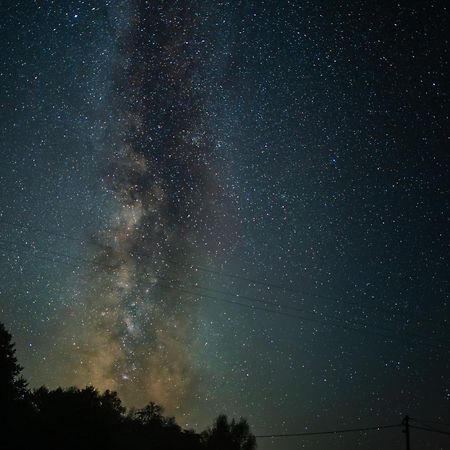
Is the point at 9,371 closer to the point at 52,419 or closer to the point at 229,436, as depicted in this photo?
the point at 52,419

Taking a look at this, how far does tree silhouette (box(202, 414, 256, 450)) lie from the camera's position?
158 ft

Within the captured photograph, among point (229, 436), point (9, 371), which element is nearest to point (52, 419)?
point (9, 371)

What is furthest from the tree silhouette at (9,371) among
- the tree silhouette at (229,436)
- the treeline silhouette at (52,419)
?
the tree silhouette at (229,436)

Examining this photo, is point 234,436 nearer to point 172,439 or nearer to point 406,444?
point 172,439

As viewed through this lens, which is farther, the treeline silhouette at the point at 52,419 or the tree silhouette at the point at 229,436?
the tree silhouette at the point at 229,436

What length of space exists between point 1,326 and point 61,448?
11.3m

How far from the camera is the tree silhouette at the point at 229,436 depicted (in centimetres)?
4816

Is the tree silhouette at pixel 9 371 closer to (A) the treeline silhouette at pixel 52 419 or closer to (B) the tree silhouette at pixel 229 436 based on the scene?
(A) the treeline silhouette at pixel 52 419

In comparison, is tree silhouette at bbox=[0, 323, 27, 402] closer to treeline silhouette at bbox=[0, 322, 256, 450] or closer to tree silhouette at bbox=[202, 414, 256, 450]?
treeline silhouette at bbox=[0, 322, 256, 450]

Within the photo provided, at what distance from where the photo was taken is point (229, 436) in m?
50.2

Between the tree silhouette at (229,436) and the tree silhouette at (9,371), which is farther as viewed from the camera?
the tree silhouette at (229,436)

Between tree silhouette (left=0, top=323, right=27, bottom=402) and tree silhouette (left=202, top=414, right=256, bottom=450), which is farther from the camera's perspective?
tree silhouette (left=202, top=414, right=256, bottom=450)

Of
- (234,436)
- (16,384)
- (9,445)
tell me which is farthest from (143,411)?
(9,445)

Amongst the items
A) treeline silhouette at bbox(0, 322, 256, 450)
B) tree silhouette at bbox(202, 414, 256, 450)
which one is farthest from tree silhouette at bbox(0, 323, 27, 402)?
tree silhouette at bbox(202, 414, 256, 450)
